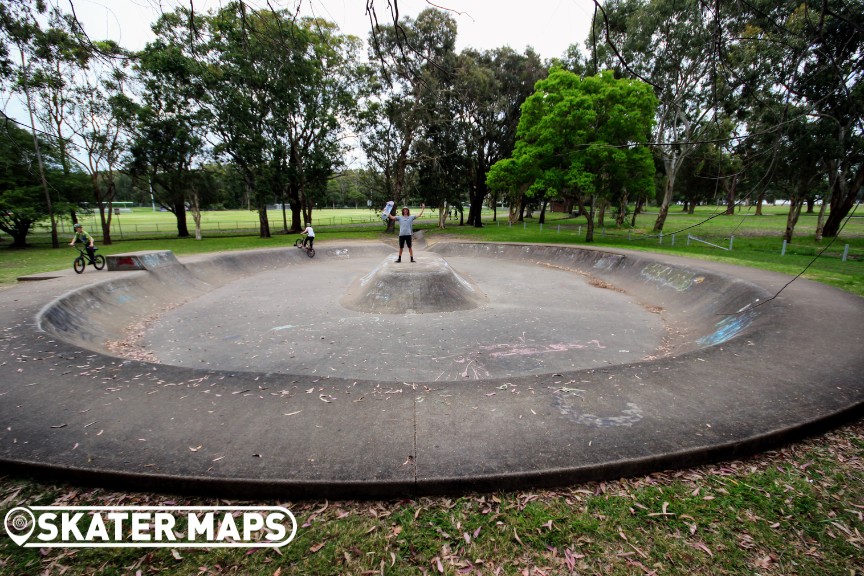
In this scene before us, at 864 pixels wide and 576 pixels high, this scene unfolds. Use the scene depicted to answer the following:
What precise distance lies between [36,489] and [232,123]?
95.4 feet

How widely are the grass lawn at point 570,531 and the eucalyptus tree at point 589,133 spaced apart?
64.1 ft

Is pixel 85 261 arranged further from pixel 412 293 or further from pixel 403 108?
pixel 403 108

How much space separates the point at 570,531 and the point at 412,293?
27.7ft

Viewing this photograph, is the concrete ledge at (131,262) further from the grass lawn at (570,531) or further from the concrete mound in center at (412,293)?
the grass lawn at (570,531)

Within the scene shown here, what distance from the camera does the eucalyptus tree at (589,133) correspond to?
20.3 metres

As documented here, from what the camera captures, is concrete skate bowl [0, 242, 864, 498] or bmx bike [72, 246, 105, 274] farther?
bmx bike [72, 246, 105, 274]

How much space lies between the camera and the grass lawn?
7.45 ft

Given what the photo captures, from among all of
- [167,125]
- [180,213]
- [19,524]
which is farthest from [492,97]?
[19,524]

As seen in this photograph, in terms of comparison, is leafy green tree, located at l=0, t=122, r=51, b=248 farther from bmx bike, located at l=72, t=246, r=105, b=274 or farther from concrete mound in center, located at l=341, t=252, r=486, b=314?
concrete mound in center, located at l=341, t=252, r=486, b=314

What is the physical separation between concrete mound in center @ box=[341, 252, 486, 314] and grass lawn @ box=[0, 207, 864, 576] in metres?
7.61

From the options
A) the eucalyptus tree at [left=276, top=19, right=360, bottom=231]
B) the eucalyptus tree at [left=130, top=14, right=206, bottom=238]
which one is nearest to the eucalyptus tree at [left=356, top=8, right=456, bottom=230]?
the eucalyptus tree at [left=276, top=19, right=360, bottom=231]

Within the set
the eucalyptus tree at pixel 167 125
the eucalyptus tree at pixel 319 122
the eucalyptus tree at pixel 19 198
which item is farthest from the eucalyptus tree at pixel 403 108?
the eucalyptus tree at pixel 19 198

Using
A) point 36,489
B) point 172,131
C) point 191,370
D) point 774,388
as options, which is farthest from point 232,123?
point 774,388

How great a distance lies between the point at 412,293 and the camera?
10695 mm
